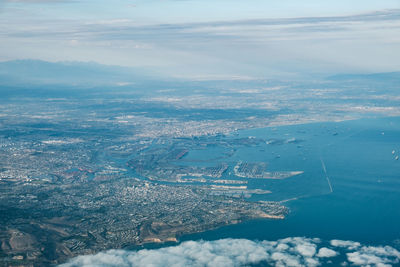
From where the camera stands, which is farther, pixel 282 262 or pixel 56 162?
pixel 56 162

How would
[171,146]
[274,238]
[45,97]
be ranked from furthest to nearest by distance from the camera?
[45,97] < [171,146] < [274,238]

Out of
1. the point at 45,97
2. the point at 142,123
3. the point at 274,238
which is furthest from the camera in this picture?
the point at 45,97

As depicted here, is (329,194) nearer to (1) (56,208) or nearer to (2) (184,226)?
(2) (184,226)

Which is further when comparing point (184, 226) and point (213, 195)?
point (213, 195)

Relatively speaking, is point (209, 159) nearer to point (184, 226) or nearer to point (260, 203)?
point (260, 203)

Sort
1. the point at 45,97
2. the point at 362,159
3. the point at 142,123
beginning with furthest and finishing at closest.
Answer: the point at 45,97 → the point at 142,123 → the point at 362,159

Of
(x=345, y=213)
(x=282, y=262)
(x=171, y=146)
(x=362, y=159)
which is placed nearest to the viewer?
(x=282, y=262)

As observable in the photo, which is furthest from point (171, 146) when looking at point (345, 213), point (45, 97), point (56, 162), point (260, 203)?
point (45, 97)

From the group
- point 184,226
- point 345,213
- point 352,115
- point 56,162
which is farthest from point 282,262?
point 352,115

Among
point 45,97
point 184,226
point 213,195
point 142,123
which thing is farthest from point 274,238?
point 45,97
